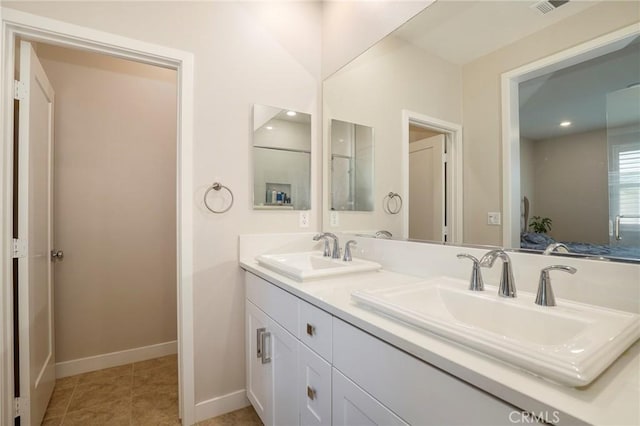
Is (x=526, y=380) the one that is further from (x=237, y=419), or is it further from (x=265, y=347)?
(x=237, y=419)

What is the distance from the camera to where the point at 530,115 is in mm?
1021

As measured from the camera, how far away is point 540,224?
996 millimetres

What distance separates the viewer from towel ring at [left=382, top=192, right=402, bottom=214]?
1543mm

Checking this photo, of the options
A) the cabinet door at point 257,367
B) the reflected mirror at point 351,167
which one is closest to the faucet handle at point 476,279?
the reflected mirror at point 351,167

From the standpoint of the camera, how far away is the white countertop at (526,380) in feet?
1.42

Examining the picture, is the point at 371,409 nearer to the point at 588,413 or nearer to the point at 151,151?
the point at 588,413

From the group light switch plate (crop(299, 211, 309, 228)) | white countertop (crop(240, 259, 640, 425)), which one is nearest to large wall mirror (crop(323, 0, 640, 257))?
light switch plate (crop(299, 211, 309, 228))

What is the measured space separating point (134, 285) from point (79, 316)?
38 cm

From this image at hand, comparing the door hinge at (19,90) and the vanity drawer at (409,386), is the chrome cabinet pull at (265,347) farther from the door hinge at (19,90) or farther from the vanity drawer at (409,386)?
the door hinge at (19,90)

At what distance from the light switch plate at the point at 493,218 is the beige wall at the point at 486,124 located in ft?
0.05

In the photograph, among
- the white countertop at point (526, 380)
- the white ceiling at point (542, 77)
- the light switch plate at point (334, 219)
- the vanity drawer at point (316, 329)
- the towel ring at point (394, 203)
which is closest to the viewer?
the white countertop at point (526, 380)

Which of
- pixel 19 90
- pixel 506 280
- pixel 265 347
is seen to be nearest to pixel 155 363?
pixel 265 347

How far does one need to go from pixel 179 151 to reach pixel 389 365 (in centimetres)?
144

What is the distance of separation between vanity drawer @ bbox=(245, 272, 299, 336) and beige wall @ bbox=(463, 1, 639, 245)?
2.50 ft
